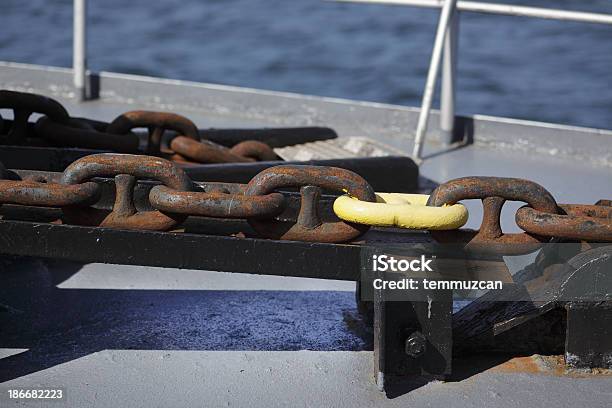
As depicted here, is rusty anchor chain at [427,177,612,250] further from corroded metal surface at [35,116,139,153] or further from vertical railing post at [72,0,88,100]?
vertical railing post at [72,0,88,100]

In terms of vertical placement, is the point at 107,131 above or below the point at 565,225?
below

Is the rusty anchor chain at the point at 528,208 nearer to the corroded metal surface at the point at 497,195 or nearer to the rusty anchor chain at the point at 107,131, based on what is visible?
the corroded metal surface at the point at 497,195

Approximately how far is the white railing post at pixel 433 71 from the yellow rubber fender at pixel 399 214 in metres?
1.94

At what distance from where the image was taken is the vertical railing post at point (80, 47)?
15.5 ft

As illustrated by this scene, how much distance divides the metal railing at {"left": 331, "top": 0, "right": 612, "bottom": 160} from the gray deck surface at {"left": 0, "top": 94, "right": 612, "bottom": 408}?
138 centimetres

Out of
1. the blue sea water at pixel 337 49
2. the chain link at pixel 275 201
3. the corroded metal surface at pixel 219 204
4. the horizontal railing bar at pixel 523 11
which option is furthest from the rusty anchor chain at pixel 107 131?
the blue sea water at pixel 337 49

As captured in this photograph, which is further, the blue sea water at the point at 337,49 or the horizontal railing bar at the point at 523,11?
the blue sea water at the point at 337,49

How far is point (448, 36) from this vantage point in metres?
4.18

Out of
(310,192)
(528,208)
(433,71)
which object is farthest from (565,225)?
(433,71)

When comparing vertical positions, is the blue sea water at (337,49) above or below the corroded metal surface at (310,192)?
below

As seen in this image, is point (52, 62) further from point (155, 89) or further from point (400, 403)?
point (400, 403)

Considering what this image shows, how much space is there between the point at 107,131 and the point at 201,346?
1.08 m

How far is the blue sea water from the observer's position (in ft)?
49.0

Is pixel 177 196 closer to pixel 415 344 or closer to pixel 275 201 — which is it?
pixel 275 201
